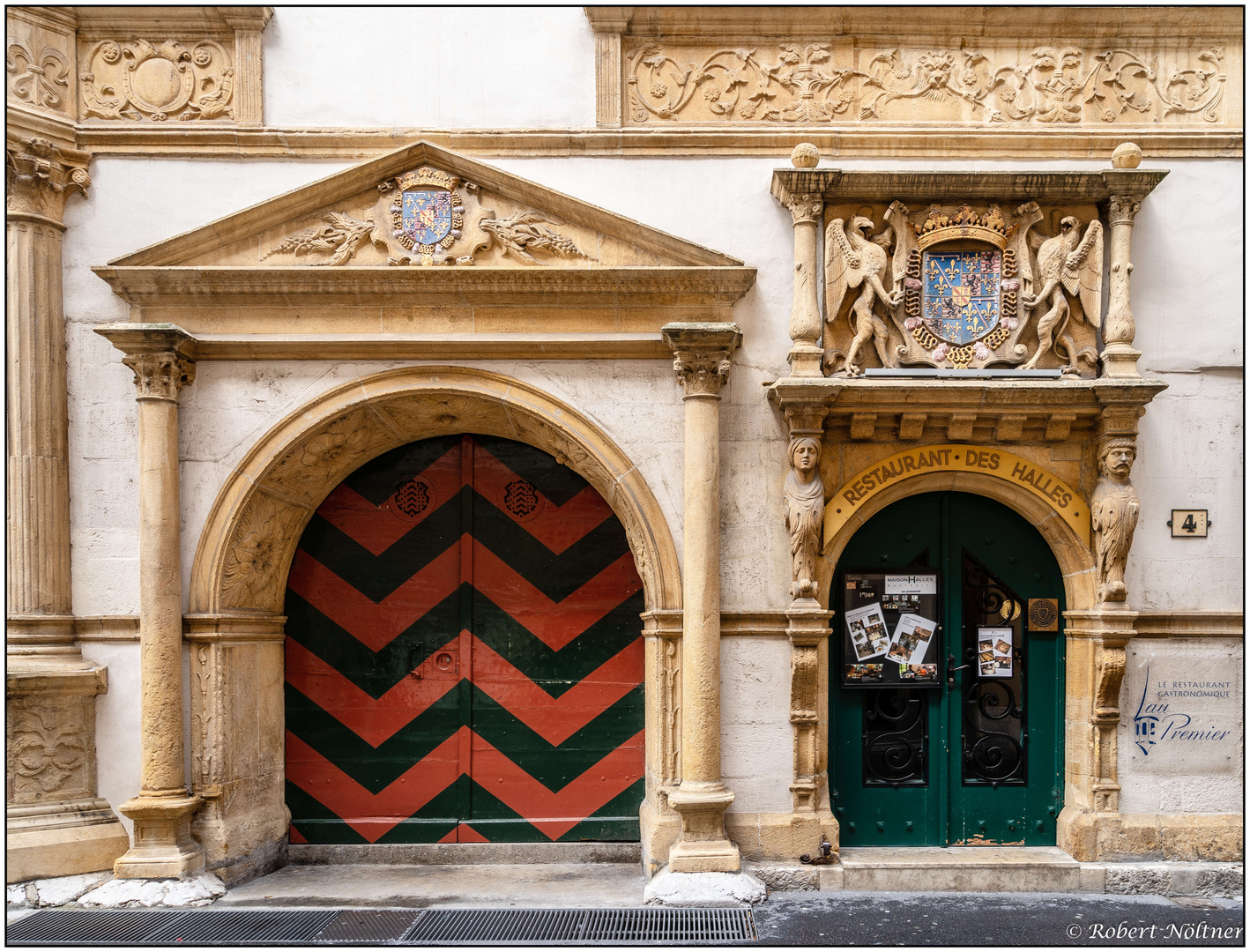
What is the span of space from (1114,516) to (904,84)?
3089mm

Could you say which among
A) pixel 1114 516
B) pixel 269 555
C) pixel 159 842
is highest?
pixel 1114 516

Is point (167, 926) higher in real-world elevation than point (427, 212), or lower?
lower

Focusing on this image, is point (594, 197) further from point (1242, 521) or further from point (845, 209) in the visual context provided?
point (1242, 521)

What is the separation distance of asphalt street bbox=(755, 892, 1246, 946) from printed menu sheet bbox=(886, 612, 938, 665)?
1.42 metres

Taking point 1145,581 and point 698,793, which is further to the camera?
point 1145,581

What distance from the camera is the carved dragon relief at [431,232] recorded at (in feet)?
18.6

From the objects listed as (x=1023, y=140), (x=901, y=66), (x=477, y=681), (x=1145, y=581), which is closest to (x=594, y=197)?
(x=901, y=66)

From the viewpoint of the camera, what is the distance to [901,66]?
5.88 meters

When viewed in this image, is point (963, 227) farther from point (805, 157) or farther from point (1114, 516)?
point (1114, 516)

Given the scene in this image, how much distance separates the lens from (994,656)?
19.4 feet

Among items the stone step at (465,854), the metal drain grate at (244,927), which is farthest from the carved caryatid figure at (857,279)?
the metal drain grate at (244,927)

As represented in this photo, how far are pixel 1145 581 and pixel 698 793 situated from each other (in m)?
3.18

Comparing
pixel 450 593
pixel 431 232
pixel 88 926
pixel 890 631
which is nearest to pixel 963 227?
pixel 890 631

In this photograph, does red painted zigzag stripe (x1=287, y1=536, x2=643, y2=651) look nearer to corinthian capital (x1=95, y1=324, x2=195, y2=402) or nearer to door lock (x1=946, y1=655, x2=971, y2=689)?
corinthian capital (x1=95, y1=324, x2=195, y2=402)
